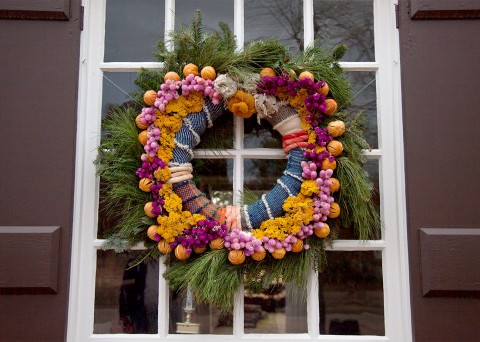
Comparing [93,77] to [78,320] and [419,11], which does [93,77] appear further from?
[419,11]

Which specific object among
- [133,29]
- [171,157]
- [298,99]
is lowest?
[171,157]

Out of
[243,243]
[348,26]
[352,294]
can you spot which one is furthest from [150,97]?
[352,294]

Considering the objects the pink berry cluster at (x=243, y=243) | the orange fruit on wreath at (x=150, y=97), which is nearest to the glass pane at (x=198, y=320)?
the pink berry cluster at (x=243, y=243)

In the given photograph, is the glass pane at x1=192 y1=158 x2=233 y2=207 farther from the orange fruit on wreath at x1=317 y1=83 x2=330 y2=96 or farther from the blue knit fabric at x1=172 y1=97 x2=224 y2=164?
the orange fruit on wreath at x1=317 y1=83 x2=330 y2=96

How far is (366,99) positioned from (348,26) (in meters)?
0.32

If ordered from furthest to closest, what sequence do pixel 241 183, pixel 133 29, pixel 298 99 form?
pixel 133 29 < pixel 241 183 < pixel 298 99

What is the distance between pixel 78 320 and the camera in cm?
196

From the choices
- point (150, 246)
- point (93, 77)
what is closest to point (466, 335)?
point (150, 246)

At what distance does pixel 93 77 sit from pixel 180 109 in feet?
1.41

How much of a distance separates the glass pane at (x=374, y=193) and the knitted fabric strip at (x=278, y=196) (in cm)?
27

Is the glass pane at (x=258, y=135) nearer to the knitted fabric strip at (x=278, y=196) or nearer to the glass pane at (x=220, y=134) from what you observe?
the glass pane at (x=220, y=134)

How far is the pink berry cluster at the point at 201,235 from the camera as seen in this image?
1854mm

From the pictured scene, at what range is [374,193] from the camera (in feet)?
6.75

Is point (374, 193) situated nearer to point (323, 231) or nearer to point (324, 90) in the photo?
point (323, 231)
